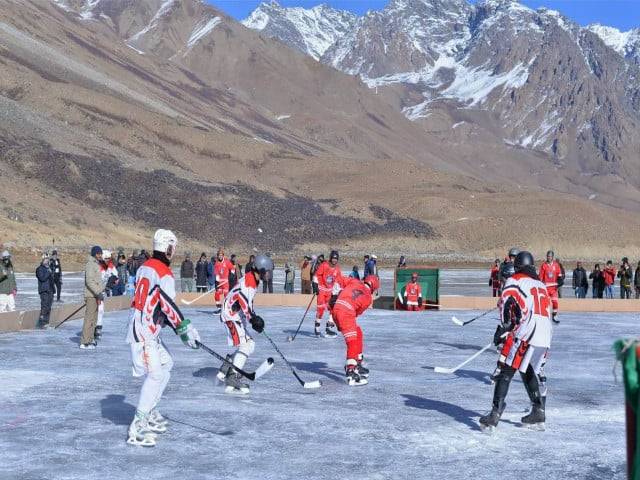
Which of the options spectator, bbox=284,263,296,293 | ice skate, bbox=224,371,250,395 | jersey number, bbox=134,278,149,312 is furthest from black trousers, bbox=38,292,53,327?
spectator, bbox=284,263,296,293

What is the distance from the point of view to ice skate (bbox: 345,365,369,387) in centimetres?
1338

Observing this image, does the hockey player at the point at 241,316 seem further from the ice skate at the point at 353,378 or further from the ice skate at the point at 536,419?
the ice skate at the point at 536,419

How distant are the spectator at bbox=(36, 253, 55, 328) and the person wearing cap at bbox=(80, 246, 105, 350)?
3.68 meters

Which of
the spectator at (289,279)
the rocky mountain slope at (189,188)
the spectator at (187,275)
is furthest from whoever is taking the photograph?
the rocky mountain slope at (189,188)

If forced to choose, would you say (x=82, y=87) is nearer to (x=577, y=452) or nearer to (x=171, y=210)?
(x=171, y=210)

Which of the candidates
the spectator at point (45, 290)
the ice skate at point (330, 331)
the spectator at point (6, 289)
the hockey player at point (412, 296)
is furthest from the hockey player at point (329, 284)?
the hockey player at point (412, 296)

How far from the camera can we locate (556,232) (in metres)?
105

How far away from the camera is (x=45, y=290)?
20703 mm

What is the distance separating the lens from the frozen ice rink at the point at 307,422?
8.50m

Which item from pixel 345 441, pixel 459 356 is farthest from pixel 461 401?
pixel 459 356

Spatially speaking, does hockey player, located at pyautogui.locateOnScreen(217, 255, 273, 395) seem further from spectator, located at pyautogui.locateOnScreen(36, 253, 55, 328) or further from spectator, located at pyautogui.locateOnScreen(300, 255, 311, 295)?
spectator, located at pyautogui.locateOnScreen(300, 255, 311, 295)

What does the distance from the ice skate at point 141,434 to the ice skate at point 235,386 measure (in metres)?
3.22

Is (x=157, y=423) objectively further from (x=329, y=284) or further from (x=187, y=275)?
(x=187, y=275)

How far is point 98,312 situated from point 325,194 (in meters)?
99.5
